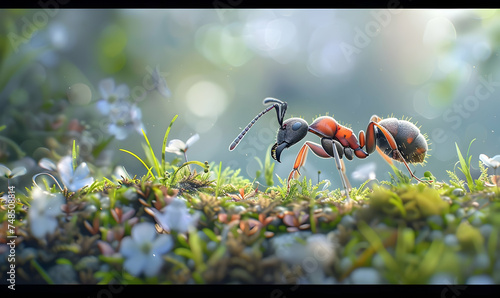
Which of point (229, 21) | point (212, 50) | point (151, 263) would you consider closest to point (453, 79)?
point (229, 21)

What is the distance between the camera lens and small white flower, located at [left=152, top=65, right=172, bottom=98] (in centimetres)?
198

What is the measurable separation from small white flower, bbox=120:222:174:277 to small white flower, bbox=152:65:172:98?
101cm

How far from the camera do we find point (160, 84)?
6.57 feet

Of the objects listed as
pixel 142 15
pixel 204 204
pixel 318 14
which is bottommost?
pixel 204 204

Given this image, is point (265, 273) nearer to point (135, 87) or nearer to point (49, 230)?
point (49, 230)

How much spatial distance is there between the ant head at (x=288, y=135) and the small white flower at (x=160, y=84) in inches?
27.6

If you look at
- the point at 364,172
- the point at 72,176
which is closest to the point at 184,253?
the point at 72,176

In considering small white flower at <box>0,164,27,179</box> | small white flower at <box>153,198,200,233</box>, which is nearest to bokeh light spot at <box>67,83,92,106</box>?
small white flower at <box>0,164,27,179</box>

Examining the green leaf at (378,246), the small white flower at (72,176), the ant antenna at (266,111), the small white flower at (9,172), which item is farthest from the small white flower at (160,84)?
the green leaf at (378,246)

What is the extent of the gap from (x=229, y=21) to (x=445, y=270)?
4.92 ft

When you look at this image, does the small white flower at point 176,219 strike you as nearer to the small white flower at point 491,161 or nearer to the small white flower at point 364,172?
the small white flower at point 364,172

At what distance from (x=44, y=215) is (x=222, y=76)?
4.22 feet

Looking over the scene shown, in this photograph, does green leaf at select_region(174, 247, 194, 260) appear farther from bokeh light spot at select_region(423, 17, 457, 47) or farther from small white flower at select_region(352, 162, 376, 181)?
bokeh light spot at select_region(423, 17, 457, 47)

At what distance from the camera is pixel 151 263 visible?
3.80 feet
